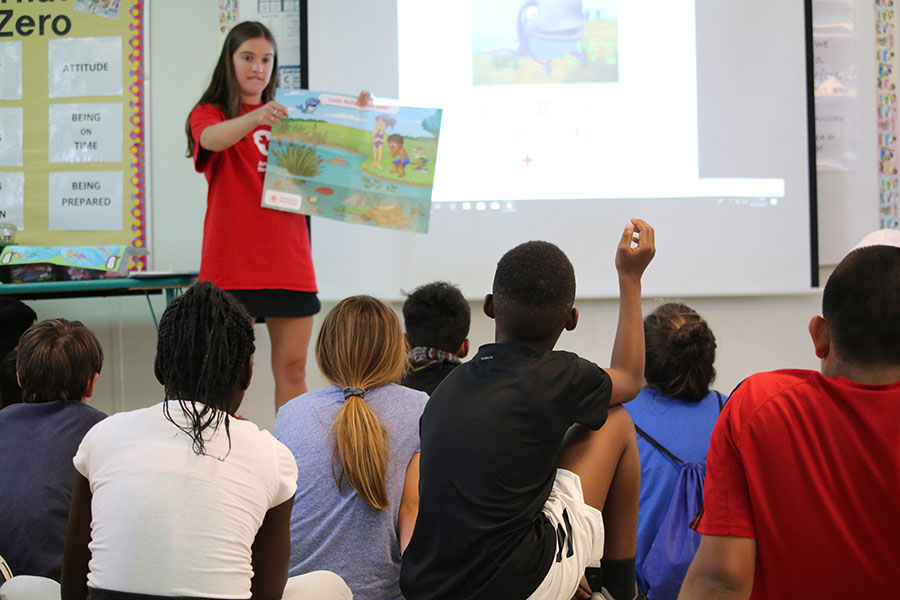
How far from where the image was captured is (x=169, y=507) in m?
1.09

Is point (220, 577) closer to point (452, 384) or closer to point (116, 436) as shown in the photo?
point (116, 436)

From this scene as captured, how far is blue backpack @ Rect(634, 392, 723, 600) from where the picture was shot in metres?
1.59

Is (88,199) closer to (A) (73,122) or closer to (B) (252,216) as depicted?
(A) (73,122)

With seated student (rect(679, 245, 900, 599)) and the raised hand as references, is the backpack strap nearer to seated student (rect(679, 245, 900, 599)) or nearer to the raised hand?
the raised hand

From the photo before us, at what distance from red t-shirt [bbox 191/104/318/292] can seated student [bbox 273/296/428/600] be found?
109 centimetres

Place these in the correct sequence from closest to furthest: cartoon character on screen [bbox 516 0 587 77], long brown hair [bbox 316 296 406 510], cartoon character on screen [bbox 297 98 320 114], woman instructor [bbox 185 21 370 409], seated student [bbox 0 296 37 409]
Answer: long brown hair [bbox 316 296 406 510], woman instructor [bbox 185 21 370 409], cartoon character on screen [bbox 297 98 320 114], seated student [bbox 0 296 37 409], cartoon character on screen [bbox 516 0 587 77]

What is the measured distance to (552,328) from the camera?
1372 millimetres

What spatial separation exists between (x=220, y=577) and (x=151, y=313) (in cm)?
269

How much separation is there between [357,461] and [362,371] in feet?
0.65

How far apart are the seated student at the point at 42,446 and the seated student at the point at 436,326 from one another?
29.6 inches

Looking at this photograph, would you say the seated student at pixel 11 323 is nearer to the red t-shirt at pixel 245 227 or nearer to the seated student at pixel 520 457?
the red t-shirt at pixel 245 227

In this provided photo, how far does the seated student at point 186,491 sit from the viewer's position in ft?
3.59

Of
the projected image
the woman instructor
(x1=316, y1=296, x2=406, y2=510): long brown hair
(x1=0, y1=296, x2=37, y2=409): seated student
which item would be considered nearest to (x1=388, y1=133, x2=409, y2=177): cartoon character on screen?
Answer: the woman instructor

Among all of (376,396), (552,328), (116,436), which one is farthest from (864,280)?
(116,436)
